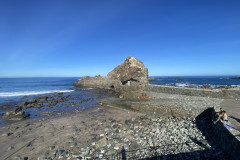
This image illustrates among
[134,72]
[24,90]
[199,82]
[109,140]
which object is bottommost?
[109,140]

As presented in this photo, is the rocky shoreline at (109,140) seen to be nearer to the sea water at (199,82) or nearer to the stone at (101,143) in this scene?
the stone at (101,143)

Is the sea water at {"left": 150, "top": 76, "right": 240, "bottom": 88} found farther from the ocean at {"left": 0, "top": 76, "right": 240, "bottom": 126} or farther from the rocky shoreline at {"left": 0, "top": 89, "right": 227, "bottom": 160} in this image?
the rocky shoreline at {"left": 0, "top": 89, "right": 227, "bottom": 160}

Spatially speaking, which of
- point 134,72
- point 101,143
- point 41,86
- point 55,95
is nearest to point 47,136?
point 101,143

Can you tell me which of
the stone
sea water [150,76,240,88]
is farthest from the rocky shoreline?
sea water [150,76,240,88]

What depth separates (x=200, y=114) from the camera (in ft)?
30.3

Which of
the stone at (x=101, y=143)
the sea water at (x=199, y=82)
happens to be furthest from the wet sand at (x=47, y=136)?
the sea water at (x=199, y=82)

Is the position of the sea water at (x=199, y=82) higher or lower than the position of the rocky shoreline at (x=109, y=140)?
higher

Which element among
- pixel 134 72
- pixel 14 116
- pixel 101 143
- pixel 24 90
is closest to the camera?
pixel 101 143

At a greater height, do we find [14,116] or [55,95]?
[55,95]

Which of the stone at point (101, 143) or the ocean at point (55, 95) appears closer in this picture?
the stone at point (101, 143)

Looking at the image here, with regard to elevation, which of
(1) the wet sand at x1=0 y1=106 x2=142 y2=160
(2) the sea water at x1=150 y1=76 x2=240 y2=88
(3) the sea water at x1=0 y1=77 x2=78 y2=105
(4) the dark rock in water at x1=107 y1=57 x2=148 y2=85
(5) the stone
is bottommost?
(1) the wet sand at x1=0 y1=106 x2=142 y2=160

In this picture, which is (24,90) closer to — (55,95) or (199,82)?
(55,95)

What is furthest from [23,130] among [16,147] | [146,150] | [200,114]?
[200,114]

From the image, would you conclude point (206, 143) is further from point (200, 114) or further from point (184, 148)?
point (200, 114)
